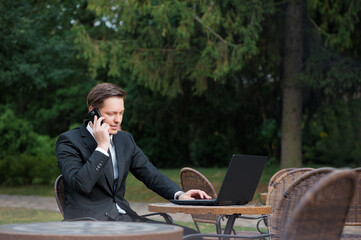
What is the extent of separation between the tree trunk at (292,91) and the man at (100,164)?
11.2 m

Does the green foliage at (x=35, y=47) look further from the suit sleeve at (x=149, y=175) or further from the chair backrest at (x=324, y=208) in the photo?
the chair backrest at (x=324, y=208)

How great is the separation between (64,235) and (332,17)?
12820mm

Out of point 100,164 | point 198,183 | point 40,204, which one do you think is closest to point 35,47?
point 40,204

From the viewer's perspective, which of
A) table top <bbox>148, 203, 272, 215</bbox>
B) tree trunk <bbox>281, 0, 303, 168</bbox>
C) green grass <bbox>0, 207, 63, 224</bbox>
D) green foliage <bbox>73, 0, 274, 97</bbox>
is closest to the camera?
table top <bbox>148, 203, 272, 215</bbox>

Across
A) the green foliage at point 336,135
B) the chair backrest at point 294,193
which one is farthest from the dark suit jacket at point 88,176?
the green foliage at point 336,135

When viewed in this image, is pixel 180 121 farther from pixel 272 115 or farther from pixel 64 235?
pixel 64 235

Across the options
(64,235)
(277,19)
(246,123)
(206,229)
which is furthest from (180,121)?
(64,235)

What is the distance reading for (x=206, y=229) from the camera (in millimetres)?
9242

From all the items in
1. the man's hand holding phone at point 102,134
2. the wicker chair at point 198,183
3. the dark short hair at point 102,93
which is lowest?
the wicker chair at point 198,183

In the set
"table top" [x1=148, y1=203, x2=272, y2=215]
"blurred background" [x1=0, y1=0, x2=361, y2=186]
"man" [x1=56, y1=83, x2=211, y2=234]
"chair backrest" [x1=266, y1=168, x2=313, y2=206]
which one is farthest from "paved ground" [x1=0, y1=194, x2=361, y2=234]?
"table top" [x1=148, y1=203, x2=272, y2=215]

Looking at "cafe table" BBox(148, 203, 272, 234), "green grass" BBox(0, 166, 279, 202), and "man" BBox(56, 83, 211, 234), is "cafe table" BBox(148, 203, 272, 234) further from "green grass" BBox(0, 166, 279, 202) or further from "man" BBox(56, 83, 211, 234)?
"green grass" BBox(0, 166, 279, 202)

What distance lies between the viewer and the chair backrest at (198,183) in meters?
5.26

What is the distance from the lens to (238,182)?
12.7ft

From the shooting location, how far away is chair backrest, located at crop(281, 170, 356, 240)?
269 centimetres
